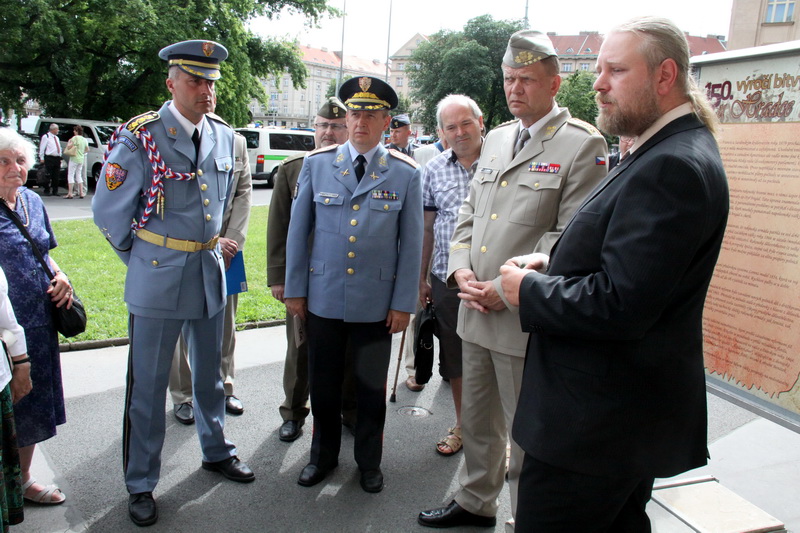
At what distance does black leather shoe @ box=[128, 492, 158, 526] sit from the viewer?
265 centimetres

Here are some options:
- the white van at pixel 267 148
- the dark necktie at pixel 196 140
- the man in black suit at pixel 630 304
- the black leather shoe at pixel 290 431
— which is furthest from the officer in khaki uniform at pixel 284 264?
the white van at pixel 267 148

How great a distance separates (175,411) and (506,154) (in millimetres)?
2676

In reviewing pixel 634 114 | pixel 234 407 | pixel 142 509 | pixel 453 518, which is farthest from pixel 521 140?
pixel 234 407

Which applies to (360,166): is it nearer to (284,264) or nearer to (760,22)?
(284,264)

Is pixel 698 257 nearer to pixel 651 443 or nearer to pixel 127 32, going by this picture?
pixel 651 443

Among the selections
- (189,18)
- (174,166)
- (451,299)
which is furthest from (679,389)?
(189,18)

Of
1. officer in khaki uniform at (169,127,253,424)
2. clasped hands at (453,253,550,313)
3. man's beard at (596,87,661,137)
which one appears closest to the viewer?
man's beard at (596,87,661,137)

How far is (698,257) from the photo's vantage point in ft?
4.77

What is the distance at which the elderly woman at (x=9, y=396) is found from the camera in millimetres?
2145

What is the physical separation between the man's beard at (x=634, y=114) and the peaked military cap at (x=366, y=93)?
4.90 feet

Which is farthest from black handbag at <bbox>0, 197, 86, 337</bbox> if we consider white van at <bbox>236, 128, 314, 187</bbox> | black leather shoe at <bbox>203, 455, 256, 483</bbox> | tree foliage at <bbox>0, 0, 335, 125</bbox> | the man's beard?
white van at <bbox>236, 128, 314, 187</bbox>

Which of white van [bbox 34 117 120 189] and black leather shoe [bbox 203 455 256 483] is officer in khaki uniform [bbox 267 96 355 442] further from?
white van [bbox 34 117 120 189]

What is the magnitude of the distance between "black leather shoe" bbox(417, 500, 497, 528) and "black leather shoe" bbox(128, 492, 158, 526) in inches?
48.6

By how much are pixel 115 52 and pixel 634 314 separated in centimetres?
2116
